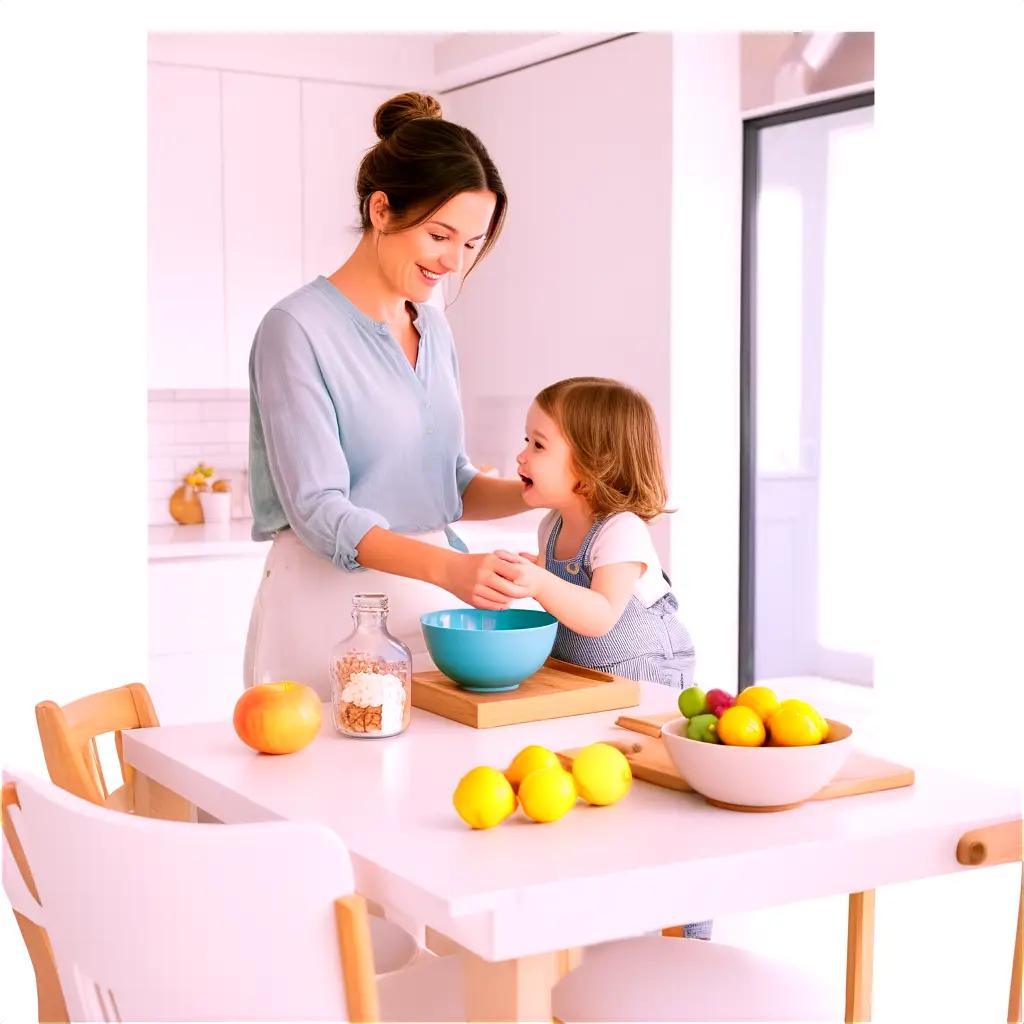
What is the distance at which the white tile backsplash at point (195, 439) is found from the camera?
16.5 ft

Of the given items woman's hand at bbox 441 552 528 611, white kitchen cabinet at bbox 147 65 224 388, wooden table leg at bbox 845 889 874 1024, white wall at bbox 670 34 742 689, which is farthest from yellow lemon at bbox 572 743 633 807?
white kitchen cabinet at bbox 147 65 224 388

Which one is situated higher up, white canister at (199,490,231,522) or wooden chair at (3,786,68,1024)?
white canister at (199,490,231,522)

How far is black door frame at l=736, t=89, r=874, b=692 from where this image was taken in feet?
14.0

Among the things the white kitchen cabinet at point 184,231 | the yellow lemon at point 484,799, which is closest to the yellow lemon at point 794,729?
the yellow lemon at point 484,799

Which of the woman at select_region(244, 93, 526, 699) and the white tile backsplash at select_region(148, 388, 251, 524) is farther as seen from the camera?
the white tile backsplash at select_region(148, 388, 251, 524)

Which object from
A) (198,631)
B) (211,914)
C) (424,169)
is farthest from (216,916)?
(198,631)

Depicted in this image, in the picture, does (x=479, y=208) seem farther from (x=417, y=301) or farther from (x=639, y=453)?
(x=639, y=453)

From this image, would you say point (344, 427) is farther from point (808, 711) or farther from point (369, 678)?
point (808, 711)

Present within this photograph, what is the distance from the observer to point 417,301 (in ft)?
8.03

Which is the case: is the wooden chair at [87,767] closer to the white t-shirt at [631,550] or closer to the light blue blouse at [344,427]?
the light blue blouse at [344,427]

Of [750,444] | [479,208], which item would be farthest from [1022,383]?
[479,208]

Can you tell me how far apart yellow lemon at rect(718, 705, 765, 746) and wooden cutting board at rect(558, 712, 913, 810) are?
10 cm

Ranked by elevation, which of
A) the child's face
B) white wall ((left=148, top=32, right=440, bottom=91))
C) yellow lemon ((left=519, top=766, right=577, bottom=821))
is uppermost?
white wall ((left=148, top=32, right=440, bottom=91))

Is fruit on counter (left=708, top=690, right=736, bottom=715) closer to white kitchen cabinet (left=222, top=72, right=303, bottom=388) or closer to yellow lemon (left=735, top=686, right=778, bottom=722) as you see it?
yellow lemon (left=735, top=686, right=778, bottom=722)
